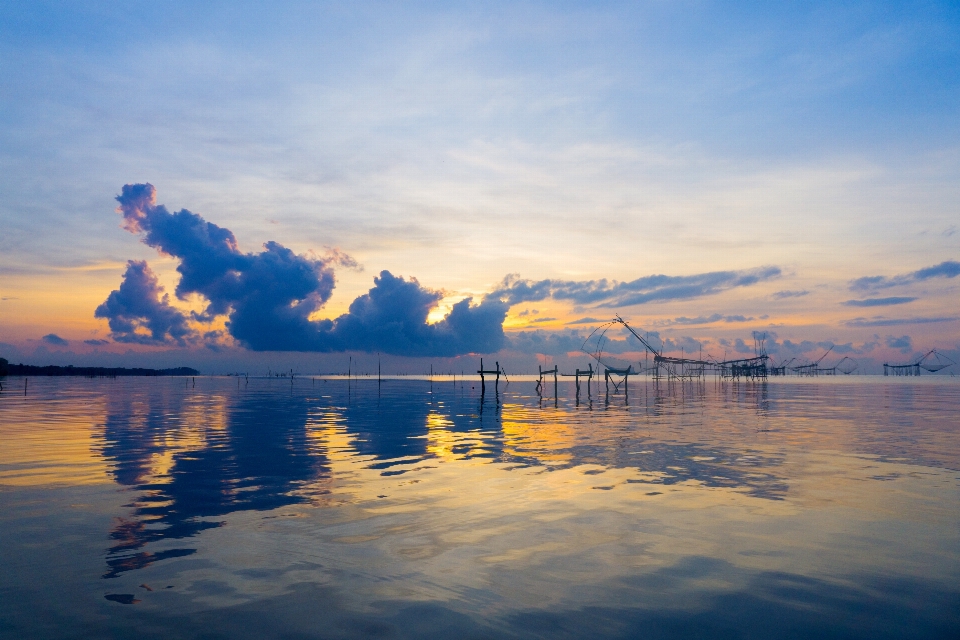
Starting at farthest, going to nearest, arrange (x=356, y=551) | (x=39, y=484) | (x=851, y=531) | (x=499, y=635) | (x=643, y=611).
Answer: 1. (x=39, y=484)
2. (x=851, y=531)
3. (x=356, y=551)
4. (x=643, y=611)
5. (x=499, y=635)

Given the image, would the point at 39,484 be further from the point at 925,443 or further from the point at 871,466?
the point at 925,443

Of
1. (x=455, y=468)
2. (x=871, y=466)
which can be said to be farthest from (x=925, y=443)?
(x=455, y=468)

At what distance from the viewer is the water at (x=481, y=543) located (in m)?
8.44

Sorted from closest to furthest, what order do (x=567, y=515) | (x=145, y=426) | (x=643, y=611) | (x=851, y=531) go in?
(x=643, y=611) < (x=851, y=531) < (x=567, y=515) < (x=145, y=426)

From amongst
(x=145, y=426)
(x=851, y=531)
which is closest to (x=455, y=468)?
(x=851, y=531)

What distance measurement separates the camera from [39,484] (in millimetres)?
18078

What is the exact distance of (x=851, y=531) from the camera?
510 inches

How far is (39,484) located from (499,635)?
17503 mm

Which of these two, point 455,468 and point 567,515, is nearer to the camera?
point 567,515

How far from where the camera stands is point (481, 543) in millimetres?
12086

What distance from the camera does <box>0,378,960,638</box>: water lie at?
332 inches

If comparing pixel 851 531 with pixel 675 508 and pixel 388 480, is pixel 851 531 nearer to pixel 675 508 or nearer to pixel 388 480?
pixel 675 508

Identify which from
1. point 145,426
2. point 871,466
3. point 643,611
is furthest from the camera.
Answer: point 145,426

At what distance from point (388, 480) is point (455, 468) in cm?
315
